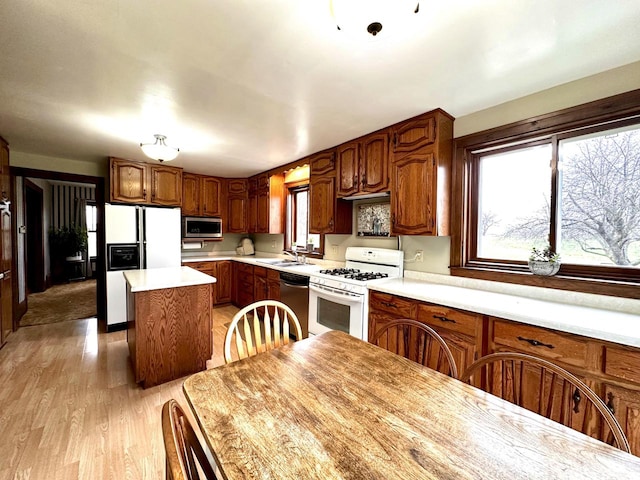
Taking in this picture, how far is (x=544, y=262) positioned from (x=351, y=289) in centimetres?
141

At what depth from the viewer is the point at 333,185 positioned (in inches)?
123

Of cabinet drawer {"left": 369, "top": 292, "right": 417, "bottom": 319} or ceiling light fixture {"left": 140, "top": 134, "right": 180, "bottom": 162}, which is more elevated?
ceiling light fixture {"left": 140, "top": 134, "right": 180, "bottom": 162}

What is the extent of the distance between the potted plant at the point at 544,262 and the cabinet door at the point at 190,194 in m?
4.42

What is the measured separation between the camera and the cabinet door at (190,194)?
4402 millimetres

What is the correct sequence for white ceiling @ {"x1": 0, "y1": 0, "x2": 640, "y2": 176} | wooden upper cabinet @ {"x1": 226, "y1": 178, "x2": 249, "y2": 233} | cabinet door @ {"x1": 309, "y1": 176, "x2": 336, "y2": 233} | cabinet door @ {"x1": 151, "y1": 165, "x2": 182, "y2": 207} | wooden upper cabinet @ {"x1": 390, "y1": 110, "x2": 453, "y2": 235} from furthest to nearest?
wooden upper cabinet @ {"x1": 226, "y1": 178, "x2": 249, "y2": 233}, cabinet door @ {"x1": 151, "y1": 165, "x2": 182, "y2": 207}, cabinet door @ {"x1": 309, "y1": 176, "x2": 336, "y2": 233}, wooden upper cabinet @ {"x1": 390, "y1": 110, "x2": 453, "y2": 235}, white ceiling @ {"x1": 0, "y1": 0, "x2": 640, "y2": 176}

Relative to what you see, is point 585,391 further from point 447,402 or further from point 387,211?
point 387,211

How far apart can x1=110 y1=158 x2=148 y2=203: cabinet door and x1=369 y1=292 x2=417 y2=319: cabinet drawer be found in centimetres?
337

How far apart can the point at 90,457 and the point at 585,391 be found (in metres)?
2.32

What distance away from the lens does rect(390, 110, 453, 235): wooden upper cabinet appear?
2.22m

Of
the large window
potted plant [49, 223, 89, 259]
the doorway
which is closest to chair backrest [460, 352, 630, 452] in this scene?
the large window

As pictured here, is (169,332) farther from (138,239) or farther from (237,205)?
(237,205)

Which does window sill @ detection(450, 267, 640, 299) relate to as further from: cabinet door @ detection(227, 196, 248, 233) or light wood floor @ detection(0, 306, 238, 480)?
cabinet door @ detection(227, 196, 248, 233)

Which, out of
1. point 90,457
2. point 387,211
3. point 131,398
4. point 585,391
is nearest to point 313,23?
point 585,391

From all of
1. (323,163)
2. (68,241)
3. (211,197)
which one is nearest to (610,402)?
(323,163)
